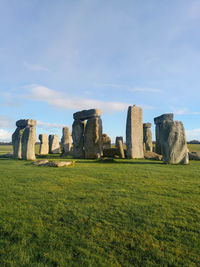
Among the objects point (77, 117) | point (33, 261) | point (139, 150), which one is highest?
point (77, 117)

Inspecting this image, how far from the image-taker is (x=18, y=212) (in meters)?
2.62

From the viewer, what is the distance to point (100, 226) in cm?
221

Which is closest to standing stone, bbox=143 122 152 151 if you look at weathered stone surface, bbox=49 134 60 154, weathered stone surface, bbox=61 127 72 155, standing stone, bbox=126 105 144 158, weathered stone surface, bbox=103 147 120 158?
standing stone, bbox=126 105 144 158

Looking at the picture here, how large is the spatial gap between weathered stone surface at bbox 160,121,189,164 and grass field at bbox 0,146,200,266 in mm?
4081

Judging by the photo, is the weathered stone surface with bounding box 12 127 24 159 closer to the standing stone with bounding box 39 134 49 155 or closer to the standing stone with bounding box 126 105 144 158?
the standing stone with bounding box 39 134 49 155

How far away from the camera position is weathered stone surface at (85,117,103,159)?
11312 millimetres

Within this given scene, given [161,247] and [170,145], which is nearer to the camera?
[161,247]

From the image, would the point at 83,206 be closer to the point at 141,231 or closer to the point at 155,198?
the point at 141,231

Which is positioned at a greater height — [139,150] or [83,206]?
[139,150]

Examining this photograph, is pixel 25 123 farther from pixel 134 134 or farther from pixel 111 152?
pixel 134 134

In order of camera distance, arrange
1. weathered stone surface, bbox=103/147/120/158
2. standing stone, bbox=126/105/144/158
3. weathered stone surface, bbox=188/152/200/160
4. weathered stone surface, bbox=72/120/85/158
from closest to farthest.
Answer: weathered stone surface, bbox=188/152/200/160, standing stone, bbox=126/105/144/158, weathered stone surface, bbox=103/147/120/158, weathered stone surface, bbox=72/120/85/158

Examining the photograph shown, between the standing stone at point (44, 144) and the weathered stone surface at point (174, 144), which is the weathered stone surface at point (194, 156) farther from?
the standing stone at point (44, 144)

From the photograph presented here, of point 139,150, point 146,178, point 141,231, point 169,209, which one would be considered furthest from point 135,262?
point 139,150

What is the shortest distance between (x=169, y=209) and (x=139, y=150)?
8.00 meters
